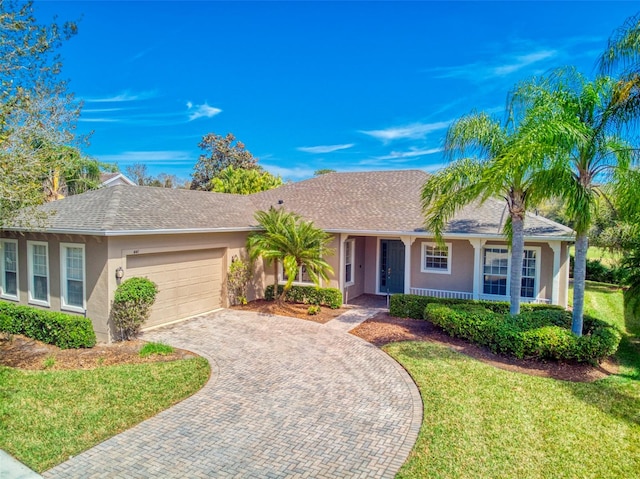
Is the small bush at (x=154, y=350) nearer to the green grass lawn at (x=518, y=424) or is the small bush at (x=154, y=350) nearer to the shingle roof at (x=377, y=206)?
the green grass lawn at (x=518, y=424)

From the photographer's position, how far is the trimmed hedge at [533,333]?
29.4ft

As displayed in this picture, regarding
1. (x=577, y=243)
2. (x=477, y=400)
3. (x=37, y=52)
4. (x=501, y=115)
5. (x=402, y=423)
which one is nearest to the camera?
(x=402, y=423)

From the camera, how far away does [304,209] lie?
17.5 metres

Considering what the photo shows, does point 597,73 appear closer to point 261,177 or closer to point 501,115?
point 501,115

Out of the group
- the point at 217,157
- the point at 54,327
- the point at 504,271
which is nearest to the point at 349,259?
the point at 504,271

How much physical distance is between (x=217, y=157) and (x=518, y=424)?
4172 cm

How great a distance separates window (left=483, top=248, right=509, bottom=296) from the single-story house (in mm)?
33

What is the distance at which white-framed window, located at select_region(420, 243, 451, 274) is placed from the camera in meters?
14.5

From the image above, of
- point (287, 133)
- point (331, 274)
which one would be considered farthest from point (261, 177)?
point (331, 274)

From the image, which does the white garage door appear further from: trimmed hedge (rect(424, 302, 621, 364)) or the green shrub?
trimmed hedge (rect(424, 302, 621, 364))

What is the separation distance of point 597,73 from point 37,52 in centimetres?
1222

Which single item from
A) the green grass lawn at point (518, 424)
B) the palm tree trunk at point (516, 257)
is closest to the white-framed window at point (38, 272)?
the green grass lawn at point (518, 424)

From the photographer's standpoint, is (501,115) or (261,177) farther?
(261,177)

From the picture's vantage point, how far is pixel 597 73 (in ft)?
29.2
